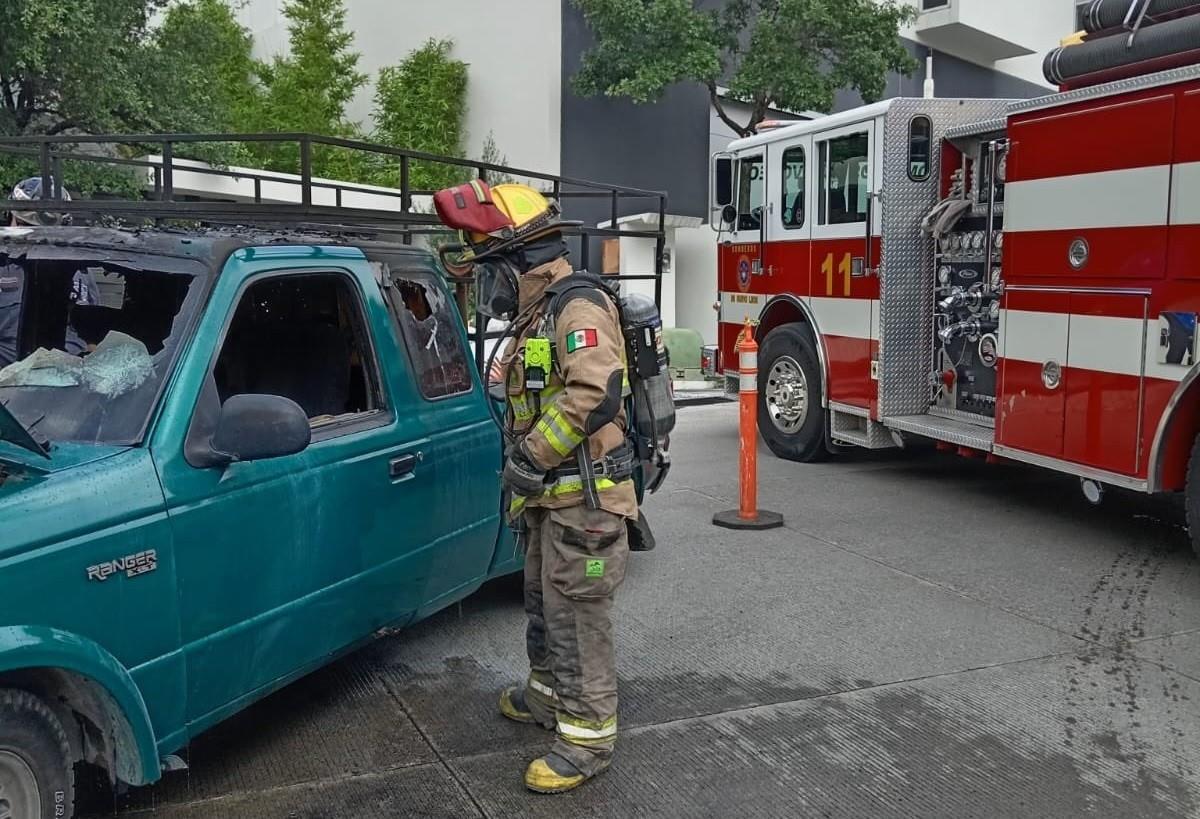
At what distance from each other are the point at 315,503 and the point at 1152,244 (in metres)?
4.53

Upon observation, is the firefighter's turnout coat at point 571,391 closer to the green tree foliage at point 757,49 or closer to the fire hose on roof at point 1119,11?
the fire hose on roof at point 1119,11

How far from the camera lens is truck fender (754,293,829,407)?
29.3 ft

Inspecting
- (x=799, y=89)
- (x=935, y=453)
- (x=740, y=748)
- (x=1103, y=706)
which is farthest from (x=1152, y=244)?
(x=799, y=89)

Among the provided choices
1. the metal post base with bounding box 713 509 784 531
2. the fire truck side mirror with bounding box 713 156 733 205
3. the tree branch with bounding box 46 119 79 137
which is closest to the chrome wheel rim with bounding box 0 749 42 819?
the metal post base with bounding box 713 509 784 531

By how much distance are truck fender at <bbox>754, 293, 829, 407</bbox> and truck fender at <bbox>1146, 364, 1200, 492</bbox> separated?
10.6 ft

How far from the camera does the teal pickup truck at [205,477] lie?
2.75 m

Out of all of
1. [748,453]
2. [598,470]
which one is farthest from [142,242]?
[748,453]

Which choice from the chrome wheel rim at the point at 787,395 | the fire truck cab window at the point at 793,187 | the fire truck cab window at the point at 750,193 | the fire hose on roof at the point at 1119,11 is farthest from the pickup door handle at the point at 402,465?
the fire truck cab window at the point at 750,193

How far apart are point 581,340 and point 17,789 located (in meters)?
1.94

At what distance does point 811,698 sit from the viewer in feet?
14.6

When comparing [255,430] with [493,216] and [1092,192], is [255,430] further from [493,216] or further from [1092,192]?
[1092,192]

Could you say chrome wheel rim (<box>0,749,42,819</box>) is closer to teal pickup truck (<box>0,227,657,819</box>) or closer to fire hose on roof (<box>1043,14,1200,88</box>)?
teal pickup truck (<box>0,227,657,819</box>)

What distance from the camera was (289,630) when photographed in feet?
11.6

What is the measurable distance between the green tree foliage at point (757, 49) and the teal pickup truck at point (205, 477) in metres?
13.5
